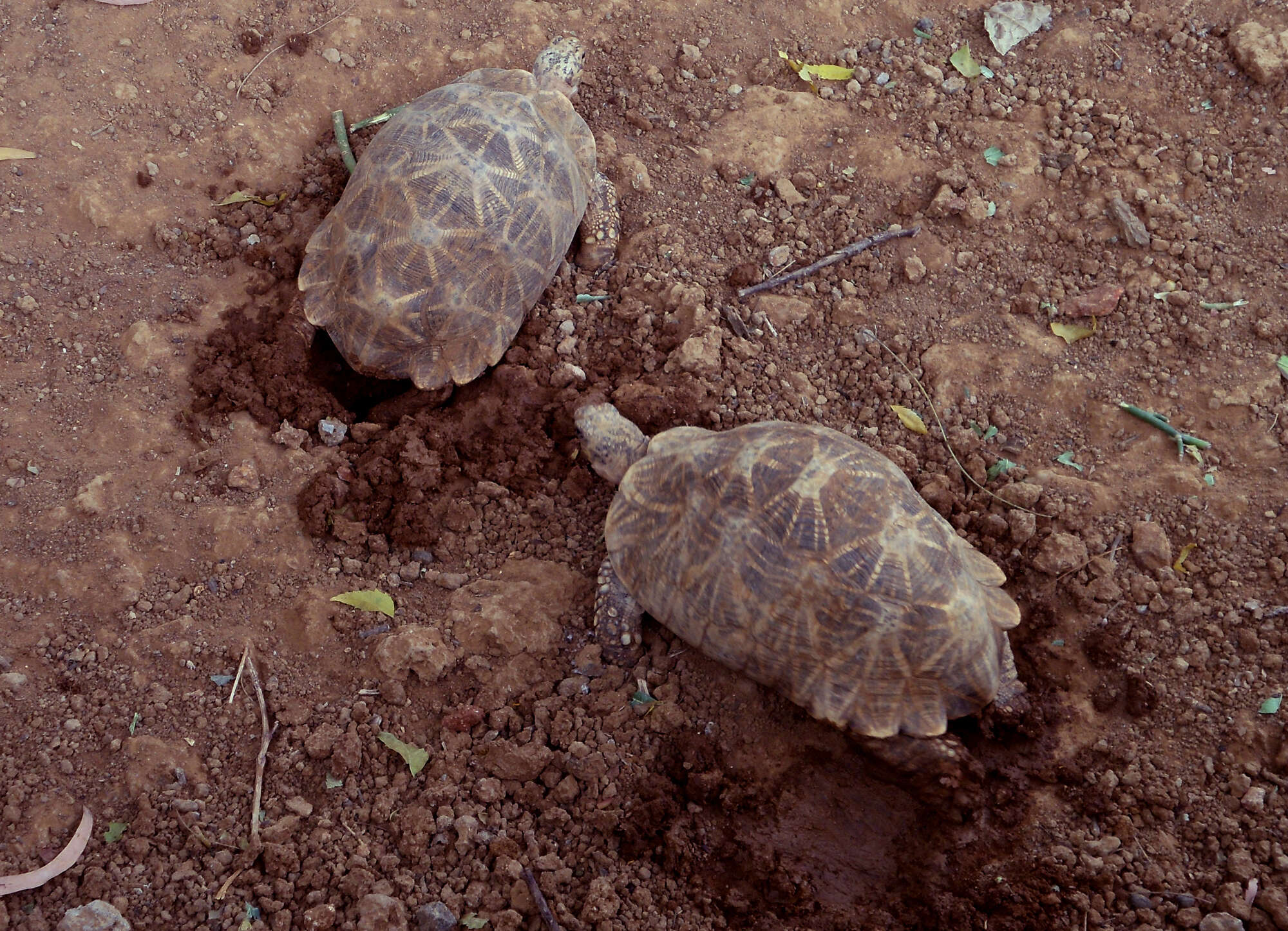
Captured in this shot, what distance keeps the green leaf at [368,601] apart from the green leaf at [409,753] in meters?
0.53

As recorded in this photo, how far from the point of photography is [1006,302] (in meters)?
4.45

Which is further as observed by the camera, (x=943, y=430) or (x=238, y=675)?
(x=943, y=430)

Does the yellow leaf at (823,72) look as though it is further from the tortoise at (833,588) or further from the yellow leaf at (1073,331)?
the tortoise at (833,588)

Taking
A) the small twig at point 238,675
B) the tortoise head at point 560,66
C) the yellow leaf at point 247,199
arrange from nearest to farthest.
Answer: the small twig at point 238,675
the yellow leaf at point 247,199
the tortoise head at point 560,66

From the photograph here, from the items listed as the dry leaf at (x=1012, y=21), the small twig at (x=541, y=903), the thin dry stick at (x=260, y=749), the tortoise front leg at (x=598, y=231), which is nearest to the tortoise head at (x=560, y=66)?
the tortoise front leg at (x=598, y=231)

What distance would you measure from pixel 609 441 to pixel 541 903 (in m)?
1.90

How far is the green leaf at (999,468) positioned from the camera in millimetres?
3996

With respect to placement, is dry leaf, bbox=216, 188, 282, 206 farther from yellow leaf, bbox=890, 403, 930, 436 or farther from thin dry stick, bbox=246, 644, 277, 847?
yellow leaf, bbox=890, 403, 930, 436

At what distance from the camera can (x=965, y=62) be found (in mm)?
5168

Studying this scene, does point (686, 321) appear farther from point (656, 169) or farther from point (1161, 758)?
point (1161, 758)

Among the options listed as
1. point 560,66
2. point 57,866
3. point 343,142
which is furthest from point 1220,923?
point 343,142

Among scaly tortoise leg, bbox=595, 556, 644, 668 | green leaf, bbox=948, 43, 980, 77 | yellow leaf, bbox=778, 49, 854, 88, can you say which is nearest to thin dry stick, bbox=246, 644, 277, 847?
scaly tortoise leg, bbox=595, 556, 644, 668

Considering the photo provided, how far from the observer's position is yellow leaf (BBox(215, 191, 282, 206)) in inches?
186

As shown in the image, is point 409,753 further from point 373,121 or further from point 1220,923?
point 373,121
